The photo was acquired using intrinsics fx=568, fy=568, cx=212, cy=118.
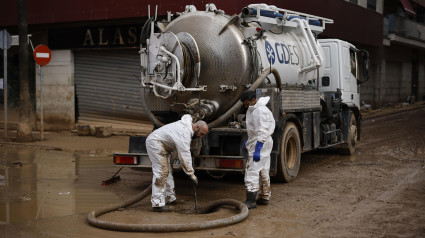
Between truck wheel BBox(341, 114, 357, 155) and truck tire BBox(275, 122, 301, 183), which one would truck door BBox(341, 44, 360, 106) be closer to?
truck wheel BBox(341, 114, 357, 155)

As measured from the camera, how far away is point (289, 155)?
10391mm

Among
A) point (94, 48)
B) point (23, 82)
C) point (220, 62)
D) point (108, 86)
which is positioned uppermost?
point (94, 48)

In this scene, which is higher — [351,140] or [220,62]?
[220,62]

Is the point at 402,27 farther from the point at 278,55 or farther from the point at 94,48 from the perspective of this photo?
the point at 278,55

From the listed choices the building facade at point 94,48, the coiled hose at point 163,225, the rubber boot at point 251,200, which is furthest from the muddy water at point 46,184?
the building facade at point 94,48

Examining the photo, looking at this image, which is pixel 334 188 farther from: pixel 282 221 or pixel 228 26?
pixel 228 26

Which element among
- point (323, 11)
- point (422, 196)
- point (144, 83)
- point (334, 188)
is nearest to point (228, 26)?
point (144, 83)

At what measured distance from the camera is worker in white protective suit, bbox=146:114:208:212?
293 inches

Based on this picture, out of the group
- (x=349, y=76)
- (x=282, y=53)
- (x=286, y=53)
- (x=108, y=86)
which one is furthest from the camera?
(x=108, y=86)

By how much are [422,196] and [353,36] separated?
16664 millimetres

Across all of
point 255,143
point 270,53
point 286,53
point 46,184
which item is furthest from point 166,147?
point 286,53

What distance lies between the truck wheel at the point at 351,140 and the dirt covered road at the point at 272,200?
0.84 feet

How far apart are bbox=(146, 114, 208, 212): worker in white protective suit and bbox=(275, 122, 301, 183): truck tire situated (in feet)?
8.20

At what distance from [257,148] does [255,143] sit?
0.31m
